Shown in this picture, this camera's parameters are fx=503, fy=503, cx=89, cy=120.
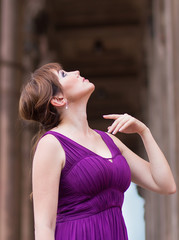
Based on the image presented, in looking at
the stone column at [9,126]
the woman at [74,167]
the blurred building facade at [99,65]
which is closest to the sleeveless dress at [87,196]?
the woman at [74,167]

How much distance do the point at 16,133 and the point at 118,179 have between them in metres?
10.6

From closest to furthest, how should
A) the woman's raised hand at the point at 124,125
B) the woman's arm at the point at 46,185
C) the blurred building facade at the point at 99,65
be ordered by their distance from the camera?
the woman's arm at the point at 46,185 → the woman's raised hand at the point at 124,125 → the blurred building facade at the point at 99,65

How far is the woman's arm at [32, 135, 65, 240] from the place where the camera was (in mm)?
2453

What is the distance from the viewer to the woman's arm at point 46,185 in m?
2.45

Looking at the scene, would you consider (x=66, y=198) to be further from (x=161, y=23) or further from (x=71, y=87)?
(x=161, y=23)

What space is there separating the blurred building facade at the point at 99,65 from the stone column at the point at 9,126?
24 mm

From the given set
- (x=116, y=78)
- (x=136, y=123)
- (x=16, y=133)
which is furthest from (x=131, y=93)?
(x=136, y=123)

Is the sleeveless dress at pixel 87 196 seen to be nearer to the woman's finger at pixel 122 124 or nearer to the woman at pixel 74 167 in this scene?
the woman at pixel 74 167

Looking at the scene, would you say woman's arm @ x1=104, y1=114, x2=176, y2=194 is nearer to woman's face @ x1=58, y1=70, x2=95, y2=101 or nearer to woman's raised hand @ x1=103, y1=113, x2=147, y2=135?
woman's raised hand @ x1=103, y1=113, x2=147, y2=135

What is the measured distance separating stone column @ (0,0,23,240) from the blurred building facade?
2 cm

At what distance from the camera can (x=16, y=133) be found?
13008 mm

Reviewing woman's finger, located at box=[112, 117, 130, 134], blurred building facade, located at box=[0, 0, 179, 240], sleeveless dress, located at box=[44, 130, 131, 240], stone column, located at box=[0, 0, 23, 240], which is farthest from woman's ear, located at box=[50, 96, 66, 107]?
stone column, located at box=[0, 0, 23, 240]

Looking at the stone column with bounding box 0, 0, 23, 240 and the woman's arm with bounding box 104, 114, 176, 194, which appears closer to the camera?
the woman's arm with bounding box 104, 114, 176, 194

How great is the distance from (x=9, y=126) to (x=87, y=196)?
1083 centimetres
